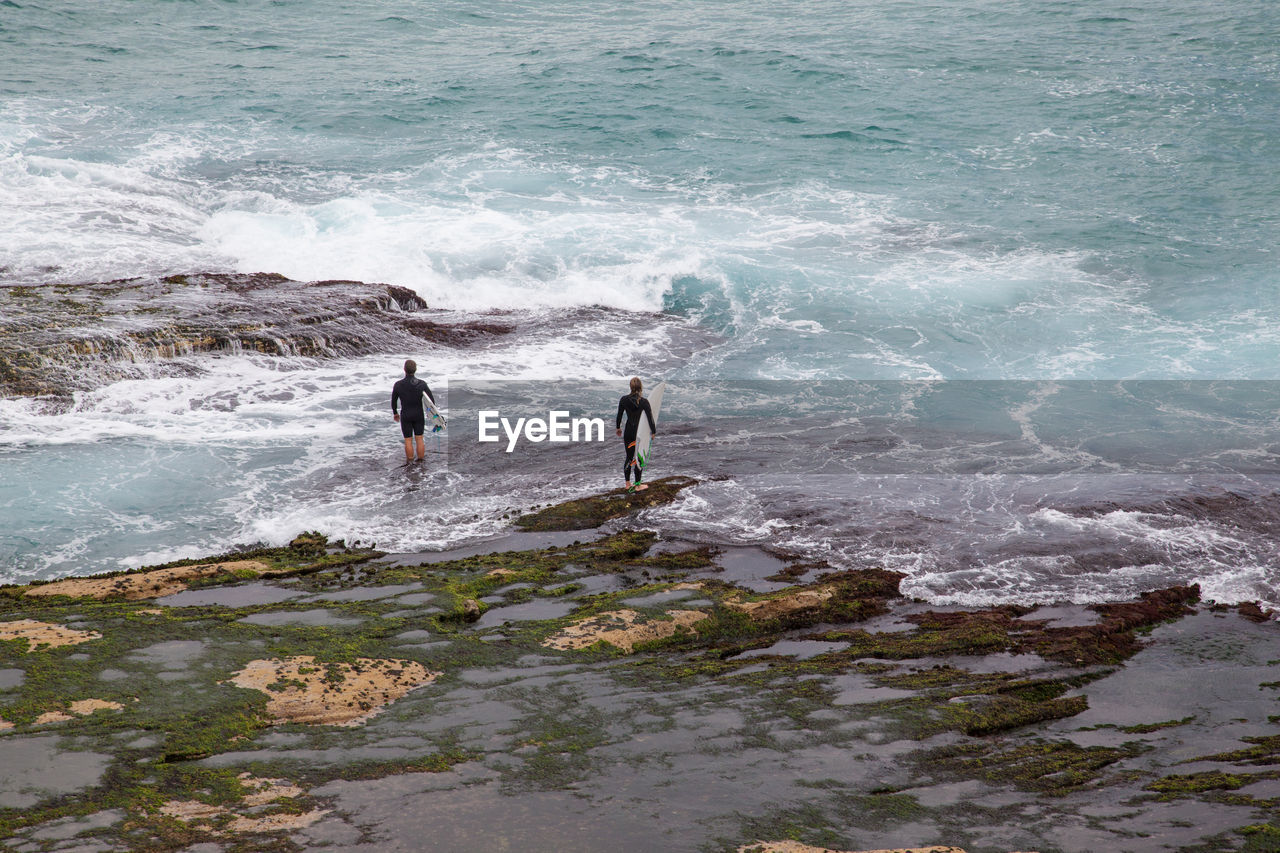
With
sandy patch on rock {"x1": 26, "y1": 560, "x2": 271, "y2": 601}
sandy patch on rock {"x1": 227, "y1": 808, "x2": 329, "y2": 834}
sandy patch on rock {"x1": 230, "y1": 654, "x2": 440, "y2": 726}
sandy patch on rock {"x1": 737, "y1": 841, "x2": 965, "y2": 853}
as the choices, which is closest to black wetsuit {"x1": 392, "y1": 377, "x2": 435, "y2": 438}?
sandy patch on rock {"x1": 26, "y1": 560, "x2": 271, "y2": 601}

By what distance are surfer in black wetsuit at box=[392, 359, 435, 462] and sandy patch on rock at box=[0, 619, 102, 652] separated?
19.2 ft

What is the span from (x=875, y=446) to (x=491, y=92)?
25653 mm

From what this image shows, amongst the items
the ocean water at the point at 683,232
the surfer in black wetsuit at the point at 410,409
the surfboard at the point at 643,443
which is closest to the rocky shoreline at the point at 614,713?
the ocean water at the point at 683,232

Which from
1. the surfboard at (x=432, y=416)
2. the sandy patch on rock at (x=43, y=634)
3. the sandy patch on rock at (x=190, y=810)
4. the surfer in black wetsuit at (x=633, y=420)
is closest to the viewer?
the sandy patch on rock at (x=190, y=810)

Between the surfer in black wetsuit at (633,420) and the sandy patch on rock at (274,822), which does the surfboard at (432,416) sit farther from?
the sandy patch on rock at (274,822)

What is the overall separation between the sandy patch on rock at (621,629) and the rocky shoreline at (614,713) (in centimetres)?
3

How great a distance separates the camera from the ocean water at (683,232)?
37.2 feet

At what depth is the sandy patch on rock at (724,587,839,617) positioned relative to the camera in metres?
8.63

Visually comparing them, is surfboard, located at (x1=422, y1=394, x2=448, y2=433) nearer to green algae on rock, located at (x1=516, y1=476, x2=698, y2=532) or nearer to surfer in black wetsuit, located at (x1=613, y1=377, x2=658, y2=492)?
green algae on rock, located at (x1=516, y1=476, x2=698, y2=532)

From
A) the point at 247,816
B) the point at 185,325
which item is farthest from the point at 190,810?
the point at 185,325

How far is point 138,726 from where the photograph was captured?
6.20 metres

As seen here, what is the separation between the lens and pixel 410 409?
13.1 m

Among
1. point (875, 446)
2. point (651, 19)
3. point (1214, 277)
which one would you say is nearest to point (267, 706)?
point (875, 446)

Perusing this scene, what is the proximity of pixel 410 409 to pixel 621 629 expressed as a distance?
6083 millimetres
